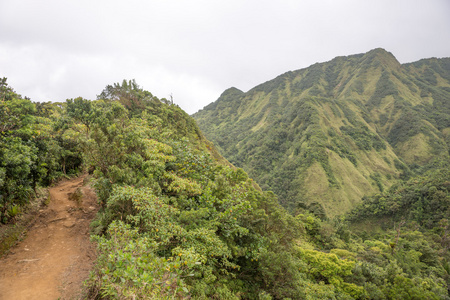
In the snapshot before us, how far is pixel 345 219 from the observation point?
196 ft

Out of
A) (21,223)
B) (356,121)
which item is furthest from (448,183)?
(21,223)

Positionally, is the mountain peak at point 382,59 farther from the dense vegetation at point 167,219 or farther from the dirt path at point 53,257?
the dirt path at point 53,257

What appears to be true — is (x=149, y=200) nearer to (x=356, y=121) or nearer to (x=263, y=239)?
(x=263, y=239)

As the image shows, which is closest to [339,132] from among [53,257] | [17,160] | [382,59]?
[53,257]

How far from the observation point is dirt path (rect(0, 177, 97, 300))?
229 inches

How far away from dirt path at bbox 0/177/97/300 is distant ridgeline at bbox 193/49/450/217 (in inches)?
1630

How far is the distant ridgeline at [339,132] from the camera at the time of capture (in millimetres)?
73312

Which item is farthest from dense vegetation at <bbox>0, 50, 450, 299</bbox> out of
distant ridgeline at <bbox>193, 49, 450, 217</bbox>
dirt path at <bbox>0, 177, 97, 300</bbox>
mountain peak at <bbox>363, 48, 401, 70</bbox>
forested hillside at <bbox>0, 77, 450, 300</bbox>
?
mountain peak at <bbox>363, 48, 401, 70</bbox>

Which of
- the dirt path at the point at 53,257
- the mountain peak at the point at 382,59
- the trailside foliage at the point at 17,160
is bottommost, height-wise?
the dirt path at the point at 53,257

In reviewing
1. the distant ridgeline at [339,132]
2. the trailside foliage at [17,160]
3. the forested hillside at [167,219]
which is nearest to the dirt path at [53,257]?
the forested hillside at [167,219]

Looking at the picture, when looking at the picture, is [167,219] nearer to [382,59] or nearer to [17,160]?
[17,160]

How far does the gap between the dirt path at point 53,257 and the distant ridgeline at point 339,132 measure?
136 ft

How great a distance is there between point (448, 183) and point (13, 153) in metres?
87.5

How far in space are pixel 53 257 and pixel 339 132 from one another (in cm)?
10757
